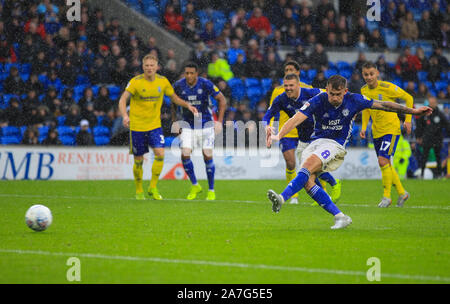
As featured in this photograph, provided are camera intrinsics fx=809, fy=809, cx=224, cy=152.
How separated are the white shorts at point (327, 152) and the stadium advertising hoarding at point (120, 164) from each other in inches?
445

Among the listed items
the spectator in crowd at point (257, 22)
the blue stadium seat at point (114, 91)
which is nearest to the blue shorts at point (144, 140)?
the blue stadium seat at point (114, 91)

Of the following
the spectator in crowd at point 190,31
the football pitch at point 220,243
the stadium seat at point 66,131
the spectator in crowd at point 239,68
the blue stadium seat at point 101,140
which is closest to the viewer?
the football pitch at point 220,243

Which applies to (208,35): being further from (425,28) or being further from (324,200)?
(324,200)

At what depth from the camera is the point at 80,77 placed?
22.1m

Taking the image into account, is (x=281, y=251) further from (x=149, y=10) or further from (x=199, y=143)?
(x=149, y=10)

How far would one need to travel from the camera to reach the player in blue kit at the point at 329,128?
9.37m

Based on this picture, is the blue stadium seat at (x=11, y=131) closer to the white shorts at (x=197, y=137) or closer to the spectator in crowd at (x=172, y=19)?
the spectator in crowd at (x=172, y=19)

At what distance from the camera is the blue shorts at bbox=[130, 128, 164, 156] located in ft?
46.6

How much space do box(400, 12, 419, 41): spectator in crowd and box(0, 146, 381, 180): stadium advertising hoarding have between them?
7550mm

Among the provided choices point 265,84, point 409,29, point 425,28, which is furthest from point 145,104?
point 425,28

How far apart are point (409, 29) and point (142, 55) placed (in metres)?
10.5

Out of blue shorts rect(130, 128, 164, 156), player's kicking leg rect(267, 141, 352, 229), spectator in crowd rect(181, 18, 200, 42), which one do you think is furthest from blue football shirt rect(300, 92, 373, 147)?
spectator in crowd rect(181, 18, 200, 42)

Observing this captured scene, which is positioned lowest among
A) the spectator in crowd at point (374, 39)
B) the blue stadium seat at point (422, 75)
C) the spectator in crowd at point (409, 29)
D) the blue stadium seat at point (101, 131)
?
the blue stadium seat at point (101, 131)

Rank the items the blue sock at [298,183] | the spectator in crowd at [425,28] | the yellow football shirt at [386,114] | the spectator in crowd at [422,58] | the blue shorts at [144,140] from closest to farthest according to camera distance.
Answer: the blue sock at [298,183] < the yellow football shirt at [386,114] < the blue shorts at [144,140] < the spectator in crowd at [422,58] < the spectator in crowd at [425,28]
